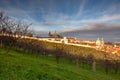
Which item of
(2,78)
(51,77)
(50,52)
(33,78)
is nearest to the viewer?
(2,78)

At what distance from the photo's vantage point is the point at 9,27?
2229 inches

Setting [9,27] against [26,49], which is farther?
[26,49]

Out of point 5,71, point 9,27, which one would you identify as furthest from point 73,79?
point 9,27

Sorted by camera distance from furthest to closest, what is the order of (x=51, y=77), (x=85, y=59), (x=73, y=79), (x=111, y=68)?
(x=85, y=59) → (x=111, y=68) → (x=73, y=79) → (x=51, y=77)

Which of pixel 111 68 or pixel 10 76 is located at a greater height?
pixel 10 76

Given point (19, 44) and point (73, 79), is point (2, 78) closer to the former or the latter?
point (73, 79)

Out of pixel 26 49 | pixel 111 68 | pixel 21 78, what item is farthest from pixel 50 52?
pixel 21 78

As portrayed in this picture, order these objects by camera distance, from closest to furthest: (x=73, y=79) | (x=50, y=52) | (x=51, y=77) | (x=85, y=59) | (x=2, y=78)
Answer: (x=2, y=78)
(x=51, y=77)
(x=73, y=79)
(x=85, y=59)
(x=50, y=52)

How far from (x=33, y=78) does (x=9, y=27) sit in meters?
33.4

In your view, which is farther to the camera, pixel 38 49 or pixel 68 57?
pixel 68 57

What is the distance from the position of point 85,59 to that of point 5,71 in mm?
88050

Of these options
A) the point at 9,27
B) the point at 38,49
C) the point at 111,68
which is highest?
the point at 9,27

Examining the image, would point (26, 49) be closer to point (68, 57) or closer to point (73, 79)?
point (68, 57)

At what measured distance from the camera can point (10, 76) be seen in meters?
24.2
